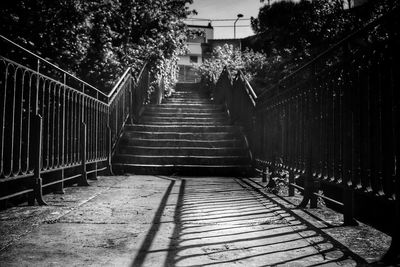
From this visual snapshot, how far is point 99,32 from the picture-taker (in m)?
9.36

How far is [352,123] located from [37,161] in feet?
10.3

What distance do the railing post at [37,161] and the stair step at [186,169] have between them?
3549 millimetres

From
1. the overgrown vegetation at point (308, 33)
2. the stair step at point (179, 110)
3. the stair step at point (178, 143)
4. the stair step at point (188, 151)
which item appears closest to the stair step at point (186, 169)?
the stair step at point (188, 151)

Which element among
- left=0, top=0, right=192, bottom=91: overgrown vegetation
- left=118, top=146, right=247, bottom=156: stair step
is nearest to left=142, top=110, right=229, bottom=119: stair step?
left=0, top=0, right=192, bottom=91: overgrown vegetation

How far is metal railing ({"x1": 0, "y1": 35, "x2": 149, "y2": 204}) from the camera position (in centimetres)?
323

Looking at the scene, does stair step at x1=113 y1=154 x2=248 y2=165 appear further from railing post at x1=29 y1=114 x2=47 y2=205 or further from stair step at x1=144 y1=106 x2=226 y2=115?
railing post at x1=29 y1=114 x2=47 y2=205

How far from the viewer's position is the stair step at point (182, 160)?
24.5ft

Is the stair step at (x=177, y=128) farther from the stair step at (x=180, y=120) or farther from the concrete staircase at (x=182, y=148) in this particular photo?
the stair step at (x=180, y=120)

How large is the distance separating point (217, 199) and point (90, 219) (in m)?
1.70

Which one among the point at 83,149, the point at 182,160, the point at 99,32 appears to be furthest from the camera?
the point at 99,32

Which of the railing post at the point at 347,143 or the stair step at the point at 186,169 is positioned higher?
the railing post at the point at 347,143

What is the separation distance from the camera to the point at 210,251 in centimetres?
218

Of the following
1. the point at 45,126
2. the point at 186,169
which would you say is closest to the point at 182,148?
the point at 186,169

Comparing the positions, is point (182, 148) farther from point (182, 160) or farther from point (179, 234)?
point (179, 234)
